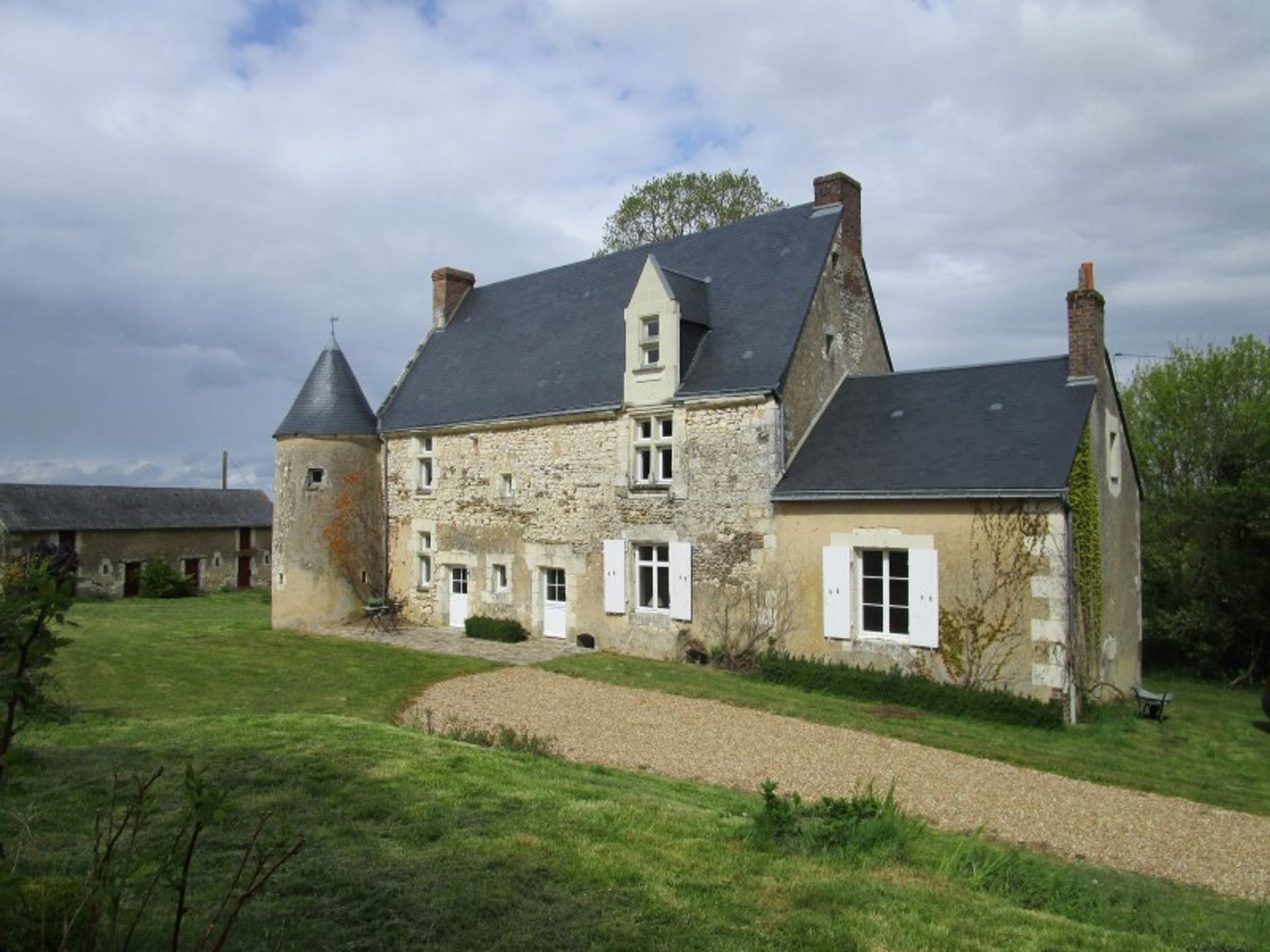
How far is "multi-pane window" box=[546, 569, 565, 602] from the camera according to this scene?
18.2 metres

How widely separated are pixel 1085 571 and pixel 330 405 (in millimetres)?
16568

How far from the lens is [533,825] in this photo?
223 inches

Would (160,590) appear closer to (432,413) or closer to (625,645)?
(432,413)

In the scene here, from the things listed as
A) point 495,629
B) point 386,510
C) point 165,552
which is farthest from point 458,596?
point 165,552

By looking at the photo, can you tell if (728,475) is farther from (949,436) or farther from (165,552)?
(165,552)

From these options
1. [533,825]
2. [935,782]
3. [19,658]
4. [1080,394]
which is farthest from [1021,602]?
[19,658]

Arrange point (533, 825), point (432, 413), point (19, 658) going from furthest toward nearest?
1. point (432, 413)
2. point (533, 825)
3. point (19, 658)

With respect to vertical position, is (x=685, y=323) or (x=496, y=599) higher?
(x=685, y=323)

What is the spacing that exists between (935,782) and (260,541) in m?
35.6

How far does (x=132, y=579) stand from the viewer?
110 ft

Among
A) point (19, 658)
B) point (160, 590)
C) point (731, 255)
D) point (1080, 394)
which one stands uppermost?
point (731, 255)

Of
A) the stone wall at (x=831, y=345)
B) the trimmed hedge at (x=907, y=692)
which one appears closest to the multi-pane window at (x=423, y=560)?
the trimmed hedge at (x=907, y=692)

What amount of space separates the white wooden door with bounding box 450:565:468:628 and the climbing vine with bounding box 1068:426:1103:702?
40.7 ft

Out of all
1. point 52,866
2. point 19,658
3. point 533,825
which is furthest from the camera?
point 533,825
